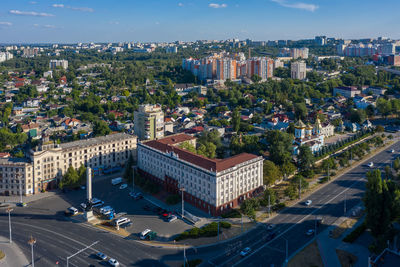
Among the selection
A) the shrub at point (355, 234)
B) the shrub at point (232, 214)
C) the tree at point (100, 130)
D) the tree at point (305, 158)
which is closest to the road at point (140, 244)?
the shrub at point (355, 234)

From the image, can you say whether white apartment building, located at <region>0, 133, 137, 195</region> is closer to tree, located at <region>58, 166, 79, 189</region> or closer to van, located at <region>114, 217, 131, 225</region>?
tree, located at <region>58, 166, 79, 189</region>

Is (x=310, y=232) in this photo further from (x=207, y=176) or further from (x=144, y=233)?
(x=144, y=233)

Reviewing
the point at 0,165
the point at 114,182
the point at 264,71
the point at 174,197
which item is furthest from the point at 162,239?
the point at 264,71

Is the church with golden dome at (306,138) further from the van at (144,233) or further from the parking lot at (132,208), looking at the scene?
the van at (144,233)

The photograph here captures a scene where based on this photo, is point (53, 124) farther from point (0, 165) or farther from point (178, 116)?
point (0, 165)

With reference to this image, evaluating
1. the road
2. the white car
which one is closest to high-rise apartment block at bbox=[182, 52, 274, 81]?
the road

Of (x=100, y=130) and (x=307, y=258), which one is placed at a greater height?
(x=100, y=130)

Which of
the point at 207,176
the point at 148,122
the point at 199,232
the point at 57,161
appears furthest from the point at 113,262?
the point at 148,122
